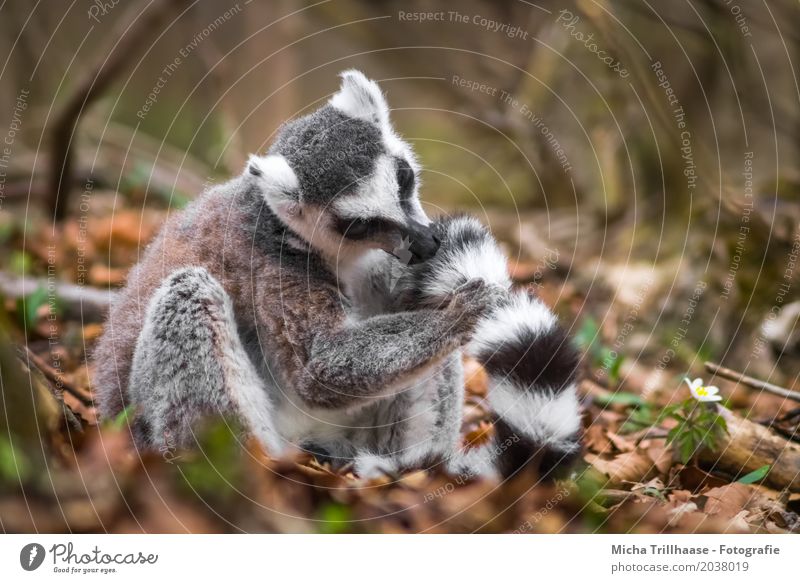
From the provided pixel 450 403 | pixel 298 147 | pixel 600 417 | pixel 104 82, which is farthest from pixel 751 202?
pixel 104 82

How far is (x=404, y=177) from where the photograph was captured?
4.01m

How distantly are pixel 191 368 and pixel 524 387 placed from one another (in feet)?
5.51

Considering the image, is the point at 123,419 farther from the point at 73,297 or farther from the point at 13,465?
the point at 73,297

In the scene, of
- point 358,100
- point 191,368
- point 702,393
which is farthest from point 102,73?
point 702,393

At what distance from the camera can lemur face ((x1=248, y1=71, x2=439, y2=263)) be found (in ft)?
12.7

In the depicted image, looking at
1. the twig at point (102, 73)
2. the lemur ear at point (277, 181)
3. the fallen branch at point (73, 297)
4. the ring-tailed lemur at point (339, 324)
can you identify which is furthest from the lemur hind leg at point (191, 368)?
the twig at point (102, 73)

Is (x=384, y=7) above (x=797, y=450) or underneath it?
above

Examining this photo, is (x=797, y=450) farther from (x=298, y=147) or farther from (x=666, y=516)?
(x=298, y=147)

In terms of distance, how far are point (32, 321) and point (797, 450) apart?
4.96 m

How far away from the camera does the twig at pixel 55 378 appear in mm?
4219

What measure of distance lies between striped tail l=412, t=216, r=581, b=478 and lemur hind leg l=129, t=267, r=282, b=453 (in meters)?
1.15

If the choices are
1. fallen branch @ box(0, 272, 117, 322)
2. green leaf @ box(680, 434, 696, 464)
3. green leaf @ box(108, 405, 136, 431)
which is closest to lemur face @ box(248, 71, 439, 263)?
green leaf @ box(108, 405, 136, 431)

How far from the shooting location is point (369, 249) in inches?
163

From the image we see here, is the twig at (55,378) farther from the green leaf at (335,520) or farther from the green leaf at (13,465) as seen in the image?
the green leaf at (335,520)
